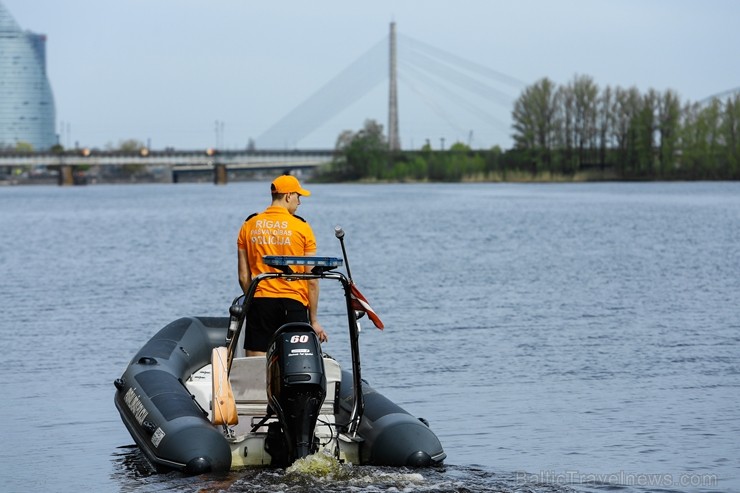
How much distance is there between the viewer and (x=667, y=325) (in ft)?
63.5

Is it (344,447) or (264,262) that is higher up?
(264,262)

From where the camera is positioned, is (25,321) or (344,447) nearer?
(344,447)

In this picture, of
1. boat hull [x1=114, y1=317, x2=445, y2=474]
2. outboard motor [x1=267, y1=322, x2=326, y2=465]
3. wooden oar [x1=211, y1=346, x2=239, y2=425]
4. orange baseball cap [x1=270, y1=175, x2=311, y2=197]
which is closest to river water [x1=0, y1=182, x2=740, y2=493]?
boat hull [x1=114, y1=317, x2=445, y2=474]

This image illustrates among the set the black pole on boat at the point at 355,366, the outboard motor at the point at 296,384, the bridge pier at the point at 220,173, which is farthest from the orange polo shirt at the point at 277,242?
the bridge pier at the point at 220,173

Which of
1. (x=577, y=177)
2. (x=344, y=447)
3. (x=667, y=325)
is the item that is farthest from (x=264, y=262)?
(x=577, y=177)

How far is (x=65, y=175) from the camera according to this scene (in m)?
166

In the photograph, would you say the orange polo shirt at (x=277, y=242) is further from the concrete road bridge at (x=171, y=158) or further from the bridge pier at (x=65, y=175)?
the bridge pier at (x=65, y=175)

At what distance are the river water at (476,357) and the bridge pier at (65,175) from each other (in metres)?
122

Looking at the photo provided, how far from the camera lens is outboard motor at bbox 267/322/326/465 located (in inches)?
344

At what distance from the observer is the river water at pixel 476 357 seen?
1018 centimetres

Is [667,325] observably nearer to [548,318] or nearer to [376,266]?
[548,318]

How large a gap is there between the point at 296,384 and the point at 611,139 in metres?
130

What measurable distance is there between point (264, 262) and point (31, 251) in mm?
34360

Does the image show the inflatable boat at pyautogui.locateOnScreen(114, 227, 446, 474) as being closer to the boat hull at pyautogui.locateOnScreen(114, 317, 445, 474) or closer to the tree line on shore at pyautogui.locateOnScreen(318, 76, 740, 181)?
the boat hull at pyautogui.locateOnScreen(114, 317, 445, 474)
